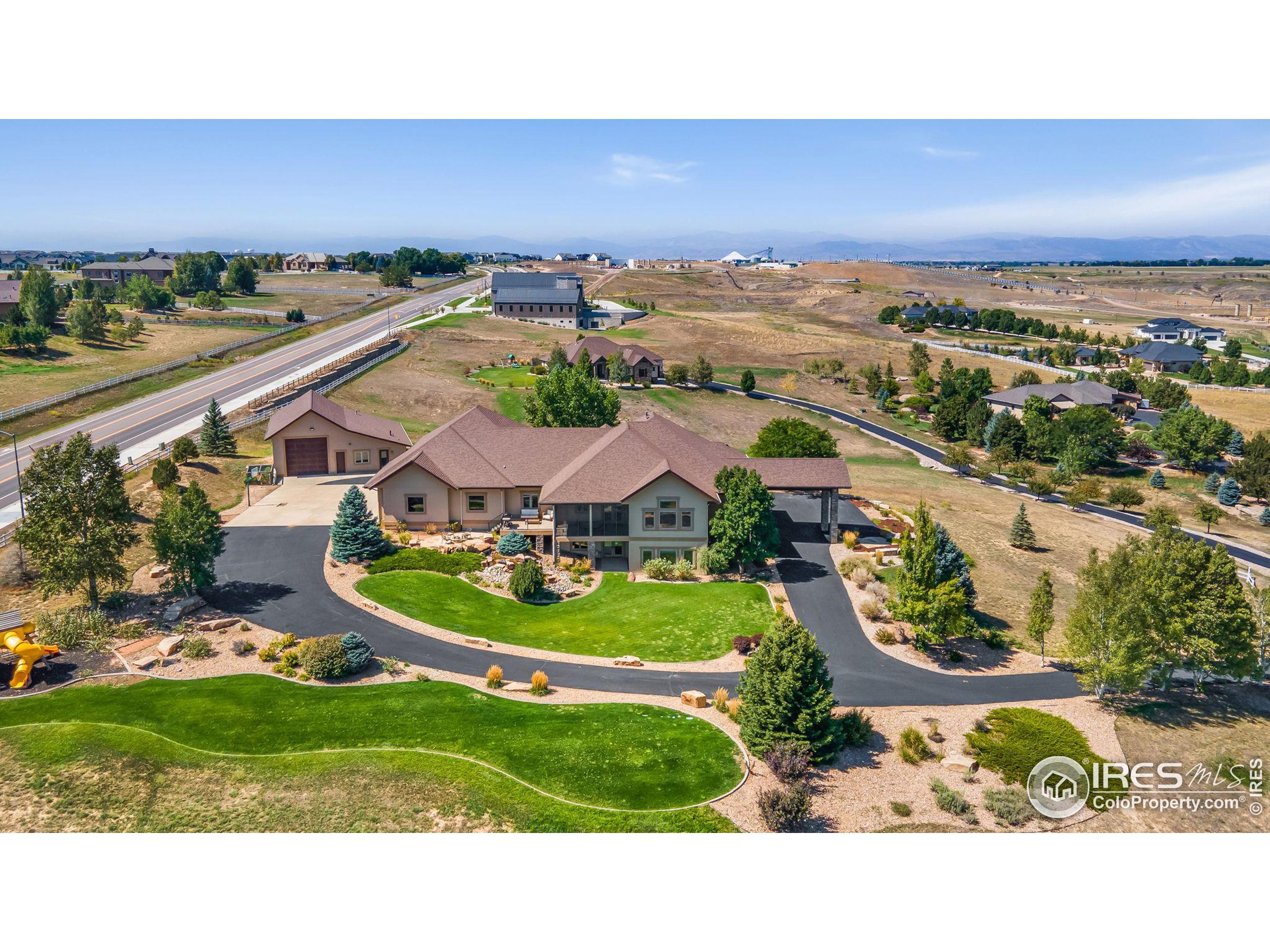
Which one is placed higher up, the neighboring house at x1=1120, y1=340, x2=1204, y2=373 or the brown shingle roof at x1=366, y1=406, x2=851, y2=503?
the neighboring house at x1=1120, y1=340, x2=1204, y2=373

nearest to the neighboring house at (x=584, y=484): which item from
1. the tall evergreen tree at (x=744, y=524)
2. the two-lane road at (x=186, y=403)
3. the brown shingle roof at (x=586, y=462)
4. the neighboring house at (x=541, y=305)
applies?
the brown shingle roof at (x=586, y=462)

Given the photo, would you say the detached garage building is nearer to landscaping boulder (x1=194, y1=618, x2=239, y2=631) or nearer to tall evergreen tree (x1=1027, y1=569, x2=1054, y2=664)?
landscaping boulder (x1=194, y1=618, x2=239, y2=631)

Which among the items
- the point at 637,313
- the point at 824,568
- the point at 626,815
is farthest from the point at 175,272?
the point at 626,815

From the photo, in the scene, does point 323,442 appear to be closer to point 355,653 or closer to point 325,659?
point 355,653

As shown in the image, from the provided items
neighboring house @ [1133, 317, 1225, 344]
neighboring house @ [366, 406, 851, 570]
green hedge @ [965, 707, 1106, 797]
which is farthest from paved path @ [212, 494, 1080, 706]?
neighboring house @ [1133, 317, 1225, 344]

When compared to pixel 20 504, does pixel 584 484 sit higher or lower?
higher

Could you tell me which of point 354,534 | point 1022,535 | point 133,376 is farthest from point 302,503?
point 1022,535
